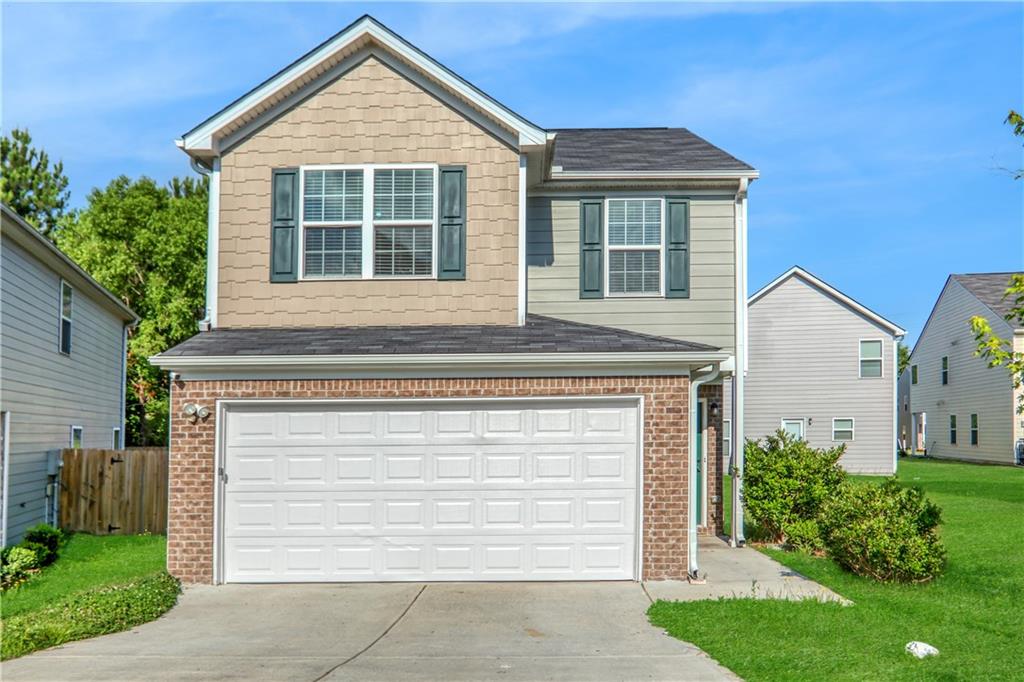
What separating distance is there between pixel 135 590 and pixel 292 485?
93.5 inches

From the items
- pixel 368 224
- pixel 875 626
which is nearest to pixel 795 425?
pixel 368 224

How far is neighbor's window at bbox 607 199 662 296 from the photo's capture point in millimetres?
15703

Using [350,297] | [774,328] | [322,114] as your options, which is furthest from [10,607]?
[774,328]

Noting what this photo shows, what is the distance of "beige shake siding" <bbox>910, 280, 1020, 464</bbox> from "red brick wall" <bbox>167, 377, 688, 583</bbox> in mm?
25535

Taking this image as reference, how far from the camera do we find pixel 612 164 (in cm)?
1603

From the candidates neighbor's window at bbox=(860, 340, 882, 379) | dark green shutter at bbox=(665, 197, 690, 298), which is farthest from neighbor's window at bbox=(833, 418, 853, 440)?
dark green shutter at bbox=(665, 197, 690, 298)

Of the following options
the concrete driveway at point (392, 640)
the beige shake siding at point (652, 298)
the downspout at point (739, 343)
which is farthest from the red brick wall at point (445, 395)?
the downspout at point (739, 343)

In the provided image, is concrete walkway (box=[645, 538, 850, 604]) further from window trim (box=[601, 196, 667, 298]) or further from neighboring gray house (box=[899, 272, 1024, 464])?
neighboring gray house (box=[899, 272, 1024, 464])

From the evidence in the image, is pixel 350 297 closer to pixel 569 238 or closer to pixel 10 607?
pixel 569 238

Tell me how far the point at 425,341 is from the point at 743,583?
16.6 feet

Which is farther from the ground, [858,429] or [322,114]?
[322,114]

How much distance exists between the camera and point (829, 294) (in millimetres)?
34656

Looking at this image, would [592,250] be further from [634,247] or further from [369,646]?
[369,646]

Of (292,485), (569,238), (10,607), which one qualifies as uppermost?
(569,238)
